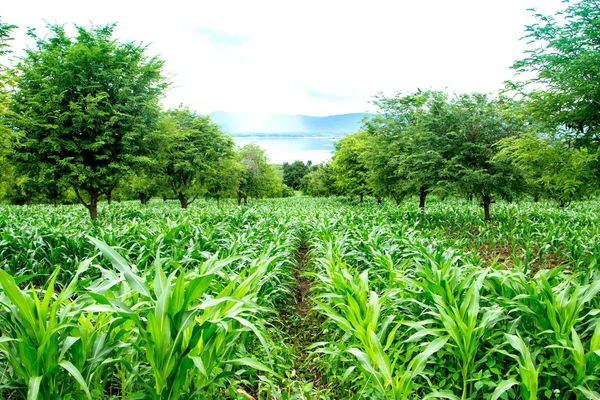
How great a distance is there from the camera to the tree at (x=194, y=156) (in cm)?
1545

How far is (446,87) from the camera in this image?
1261cm

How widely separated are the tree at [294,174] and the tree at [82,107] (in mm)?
63946

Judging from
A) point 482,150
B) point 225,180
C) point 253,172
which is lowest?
point 225,180

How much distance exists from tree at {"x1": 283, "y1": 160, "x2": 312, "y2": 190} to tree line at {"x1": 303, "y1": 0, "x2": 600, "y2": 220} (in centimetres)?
5180

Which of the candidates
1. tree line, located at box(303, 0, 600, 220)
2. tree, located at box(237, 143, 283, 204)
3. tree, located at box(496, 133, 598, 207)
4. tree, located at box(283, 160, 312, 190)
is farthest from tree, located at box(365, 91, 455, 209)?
tree, located at box(283, 160, 312, 190)

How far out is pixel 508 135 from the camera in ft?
34.5

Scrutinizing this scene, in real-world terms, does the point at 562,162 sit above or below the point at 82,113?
below

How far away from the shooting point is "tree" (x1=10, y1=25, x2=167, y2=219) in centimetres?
856

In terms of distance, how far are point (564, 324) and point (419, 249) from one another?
240 centimetres

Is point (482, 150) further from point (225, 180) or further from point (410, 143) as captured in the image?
point (225, 180)

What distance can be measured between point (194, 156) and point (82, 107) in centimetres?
711

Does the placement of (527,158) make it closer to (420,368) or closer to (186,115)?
(420,368)

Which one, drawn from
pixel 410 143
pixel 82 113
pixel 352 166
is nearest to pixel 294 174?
pixel 352 166

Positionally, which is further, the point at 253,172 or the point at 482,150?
the point at 253,172
